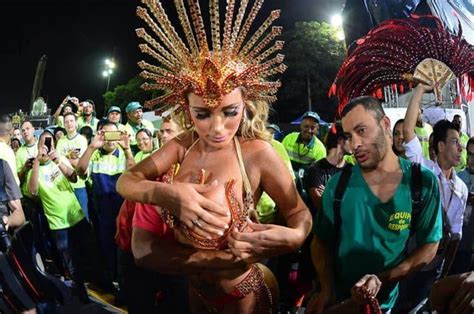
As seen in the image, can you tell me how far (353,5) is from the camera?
62.1 ft

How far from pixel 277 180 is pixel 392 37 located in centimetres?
171

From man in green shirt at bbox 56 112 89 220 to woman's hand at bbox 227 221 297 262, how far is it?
457cm

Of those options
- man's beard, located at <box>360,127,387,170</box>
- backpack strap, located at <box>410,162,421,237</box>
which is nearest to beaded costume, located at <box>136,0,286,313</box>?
man's beard, located at <box>360,127,387,170</box>

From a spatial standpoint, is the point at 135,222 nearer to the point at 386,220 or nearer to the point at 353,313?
the point at 353,313

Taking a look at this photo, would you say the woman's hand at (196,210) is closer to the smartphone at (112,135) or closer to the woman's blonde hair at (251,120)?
the woman's blonde hair at (251,120)

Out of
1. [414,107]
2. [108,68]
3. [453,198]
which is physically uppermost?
[108,68]

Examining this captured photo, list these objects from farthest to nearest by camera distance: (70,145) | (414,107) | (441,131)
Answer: (70,145) < (441,131) < (414,107)

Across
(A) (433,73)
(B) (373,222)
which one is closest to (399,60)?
(A) (433,73)

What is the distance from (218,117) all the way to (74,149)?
5.01m

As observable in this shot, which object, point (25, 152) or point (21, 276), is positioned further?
point (25, 152)

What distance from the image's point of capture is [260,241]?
5.91 ft

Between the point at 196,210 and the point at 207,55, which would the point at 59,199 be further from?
the point at 196,210

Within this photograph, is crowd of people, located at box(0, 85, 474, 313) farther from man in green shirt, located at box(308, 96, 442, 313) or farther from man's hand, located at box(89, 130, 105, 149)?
man's hand, located at box(89, 130, 105, 149)

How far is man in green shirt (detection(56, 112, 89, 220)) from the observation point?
6.00 meters
